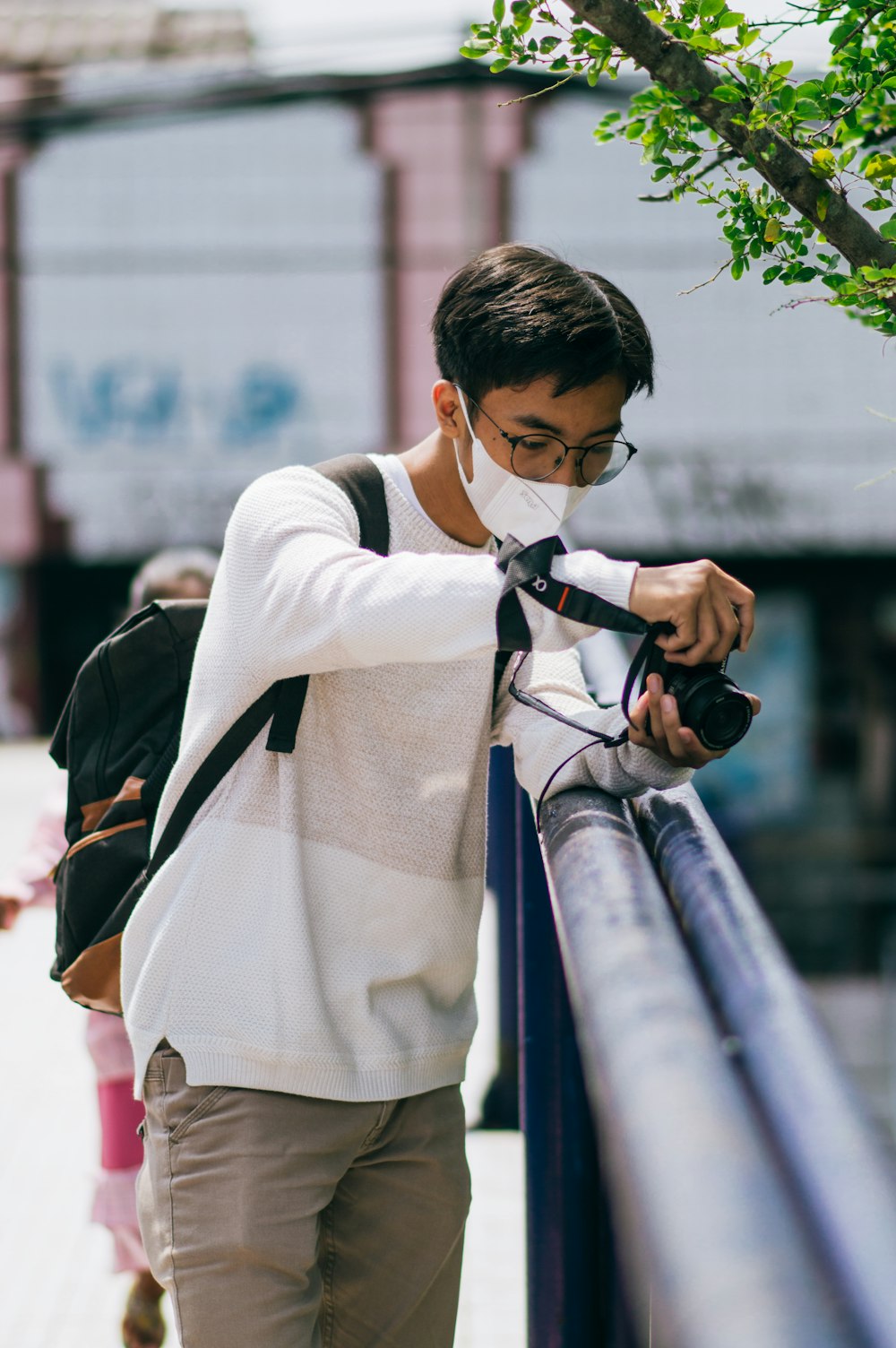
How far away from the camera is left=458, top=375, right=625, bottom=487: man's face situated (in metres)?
1.58

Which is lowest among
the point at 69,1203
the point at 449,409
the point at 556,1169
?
the point at 69,1203

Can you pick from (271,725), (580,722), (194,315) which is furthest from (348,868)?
(194,315)

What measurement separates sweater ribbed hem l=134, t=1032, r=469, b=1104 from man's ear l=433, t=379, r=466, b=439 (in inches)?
27.3

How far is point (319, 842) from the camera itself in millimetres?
1606

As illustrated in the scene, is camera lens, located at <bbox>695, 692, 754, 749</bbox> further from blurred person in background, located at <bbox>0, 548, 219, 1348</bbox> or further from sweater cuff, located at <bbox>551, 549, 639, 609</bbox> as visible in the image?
blurred person in background, located at <bbox>0, 548, 219, 1348</bbox>

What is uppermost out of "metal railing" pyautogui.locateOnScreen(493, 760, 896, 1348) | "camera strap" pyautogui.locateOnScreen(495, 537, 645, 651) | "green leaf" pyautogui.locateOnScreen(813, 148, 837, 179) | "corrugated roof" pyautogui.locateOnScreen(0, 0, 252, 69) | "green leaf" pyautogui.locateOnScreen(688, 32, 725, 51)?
"corrugated roof" pyautogui.locateOnScreen(0, 0, 252, 69)

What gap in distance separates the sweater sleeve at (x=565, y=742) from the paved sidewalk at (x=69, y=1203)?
5.35 feet

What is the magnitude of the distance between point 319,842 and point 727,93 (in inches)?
34.0

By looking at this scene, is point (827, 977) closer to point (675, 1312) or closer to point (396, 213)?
point (396, 213)

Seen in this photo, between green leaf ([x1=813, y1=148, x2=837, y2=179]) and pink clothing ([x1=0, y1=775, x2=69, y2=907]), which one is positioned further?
pink clothing ([x1=0, y1=775, x2=69, y2=907])

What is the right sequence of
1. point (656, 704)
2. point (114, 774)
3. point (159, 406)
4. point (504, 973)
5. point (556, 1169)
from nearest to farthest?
point (656, 704), point (556, 1169), point (114, 774), point (504, 973), point (159, 406)

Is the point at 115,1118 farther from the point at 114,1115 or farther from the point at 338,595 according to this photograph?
the point at 338,595

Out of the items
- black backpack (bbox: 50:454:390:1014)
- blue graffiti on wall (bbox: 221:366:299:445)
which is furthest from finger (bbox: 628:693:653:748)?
blue graffiti on wall (bbox: 221:366:299:445)

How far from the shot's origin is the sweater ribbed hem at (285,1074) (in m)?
1.54
